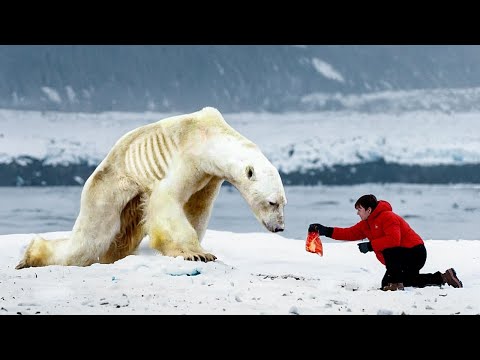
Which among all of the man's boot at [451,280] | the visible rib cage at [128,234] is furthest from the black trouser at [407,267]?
the visible rib cage at [128,234]

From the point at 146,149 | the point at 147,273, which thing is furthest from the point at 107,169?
the point at 147,273

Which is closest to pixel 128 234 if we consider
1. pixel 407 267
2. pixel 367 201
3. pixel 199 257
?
pixel 199 257

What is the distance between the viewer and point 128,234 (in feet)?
23.9

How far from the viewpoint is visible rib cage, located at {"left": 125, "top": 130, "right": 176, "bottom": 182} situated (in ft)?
22.9

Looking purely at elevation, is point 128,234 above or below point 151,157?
below

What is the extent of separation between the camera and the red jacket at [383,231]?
5.56 metres

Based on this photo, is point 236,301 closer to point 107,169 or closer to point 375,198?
point 375,198

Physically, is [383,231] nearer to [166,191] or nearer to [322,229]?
[322,229]

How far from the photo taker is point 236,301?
4.91 meters

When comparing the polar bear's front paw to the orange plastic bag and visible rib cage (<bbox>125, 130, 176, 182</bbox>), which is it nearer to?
visible rib cage (<bbox>125, 130, 176, 182</bbox>)

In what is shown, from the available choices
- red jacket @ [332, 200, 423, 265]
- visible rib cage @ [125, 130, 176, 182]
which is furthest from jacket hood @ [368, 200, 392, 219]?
visible rib cage @ [125, 130, 176, 182]

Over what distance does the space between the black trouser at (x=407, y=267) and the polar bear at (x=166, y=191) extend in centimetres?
116

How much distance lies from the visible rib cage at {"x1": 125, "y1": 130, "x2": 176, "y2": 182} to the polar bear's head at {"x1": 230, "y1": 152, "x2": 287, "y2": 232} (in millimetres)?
759

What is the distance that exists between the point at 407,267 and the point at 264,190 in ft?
4.48
